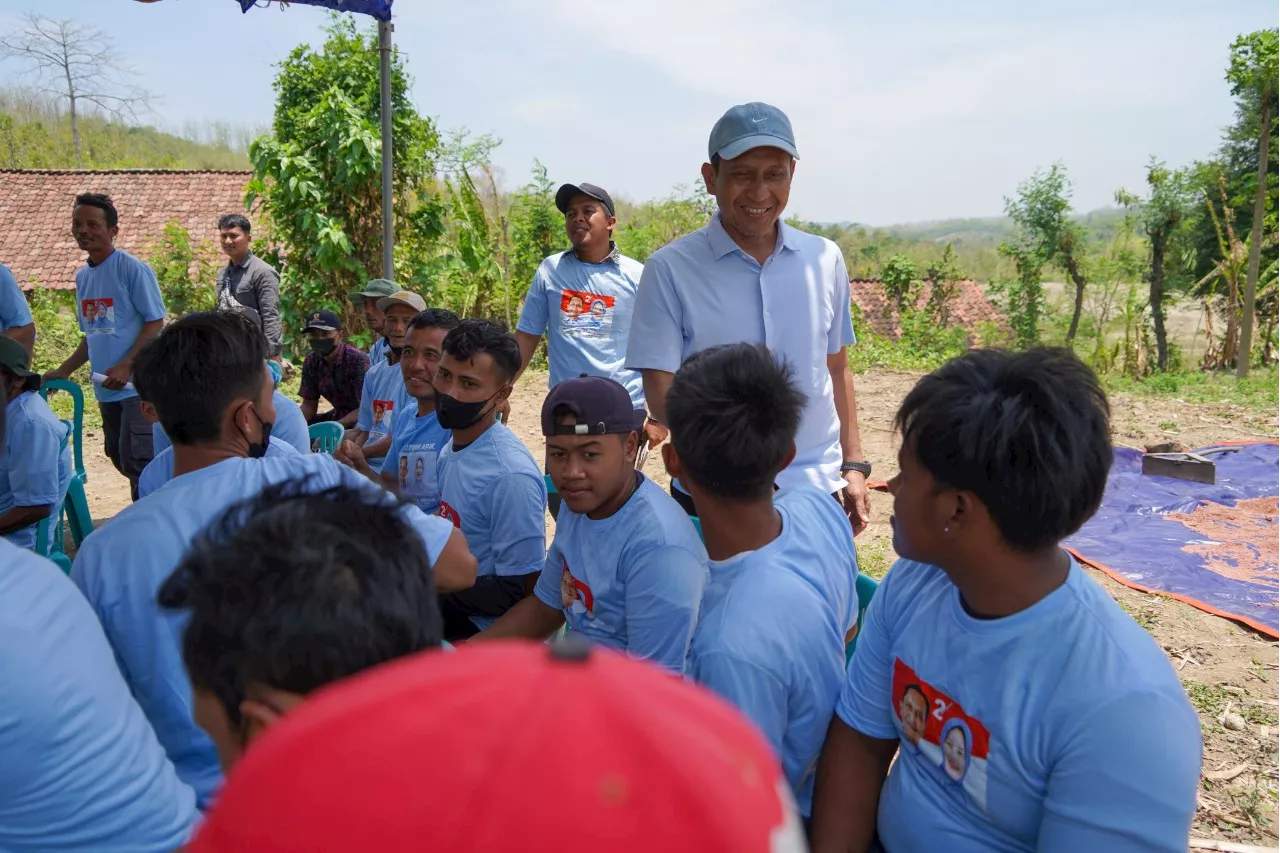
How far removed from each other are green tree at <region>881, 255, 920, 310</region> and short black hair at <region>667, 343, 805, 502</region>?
19886 mm

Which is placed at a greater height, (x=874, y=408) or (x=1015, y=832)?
(x=1015, y=832)

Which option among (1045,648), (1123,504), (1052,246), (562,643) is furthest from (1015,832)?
(1052,246)

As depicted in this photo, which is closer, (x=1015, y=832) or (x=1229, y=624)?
(x=1015, y=832)

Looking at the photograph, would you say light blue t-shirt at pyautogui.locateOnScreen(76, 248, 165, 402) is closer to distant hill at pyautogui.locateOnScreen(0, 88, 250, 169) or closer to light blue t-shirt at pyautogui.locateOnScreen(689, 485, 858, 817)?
light blue t-shirt at pyautogui.locateOnScreen(689, 485, 858, 817)

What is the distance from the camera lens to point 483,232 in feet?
38.7

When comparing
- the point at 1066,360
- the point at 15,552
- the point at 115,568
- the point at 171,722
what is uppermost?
the point at 1066,360

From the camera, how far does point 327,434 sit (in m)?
4.97

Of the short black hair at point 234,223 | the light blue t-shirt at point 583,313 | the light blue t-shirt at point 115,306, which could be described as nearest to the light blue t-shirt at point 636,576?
the light blue t-shirt at point 583,313

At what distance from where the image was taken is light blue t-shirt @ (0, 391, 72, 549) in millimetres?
3465

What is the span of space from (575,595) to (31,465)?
2490 mm

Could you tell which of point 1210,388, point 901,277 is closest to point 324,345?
point 1210,388

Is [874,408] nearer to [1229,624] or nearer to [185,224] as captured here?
[1229,624]

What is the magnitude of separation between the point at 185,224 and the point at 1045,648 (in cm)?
1956

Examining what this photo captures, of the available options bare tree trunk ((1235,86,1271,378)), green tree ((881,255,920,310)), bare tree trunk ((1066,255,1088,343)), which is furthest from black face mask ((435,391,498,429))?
bare tree trunk ((1066,255,1088,343))
